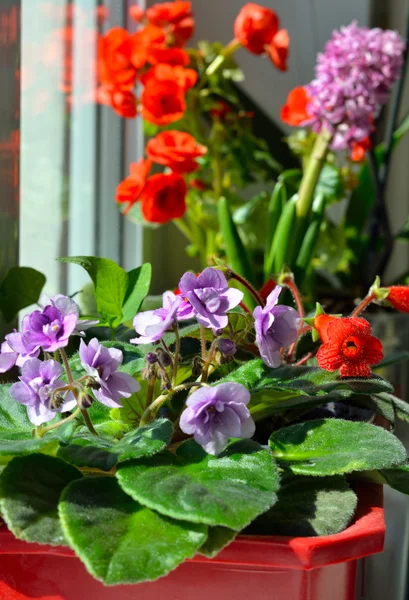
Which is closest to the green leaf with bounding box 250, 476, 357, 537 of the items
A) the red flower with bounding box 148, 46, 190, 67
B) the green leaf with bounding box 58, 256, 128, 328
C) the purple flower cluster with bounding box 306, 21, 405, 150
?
the green leaf with bounding box 58, 256, 128, 328

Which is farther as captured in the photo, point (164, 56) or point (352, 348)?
point (164, 56)

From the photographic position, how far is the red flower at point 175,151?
0.96 metres

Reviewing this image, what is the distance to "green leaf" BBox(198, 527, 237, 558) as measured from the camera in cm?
34

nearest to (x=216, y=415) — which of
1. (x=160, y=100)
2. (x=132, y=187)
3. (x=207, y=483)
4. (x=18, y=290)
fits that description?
(x=207, y=483)

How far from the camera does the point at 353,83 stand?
3.38ft

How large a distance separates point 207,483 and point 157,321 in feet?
0.39

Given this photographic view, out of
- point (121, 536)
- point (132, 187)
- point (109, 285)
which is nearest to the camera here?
point (121, 536)

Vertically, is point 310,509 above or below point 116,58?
below

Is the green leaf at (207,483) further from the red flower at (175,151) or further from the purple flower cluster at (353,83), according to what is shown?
the purple flower cluster at (353,83)

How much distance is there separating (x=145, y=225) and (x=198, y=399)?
902mm

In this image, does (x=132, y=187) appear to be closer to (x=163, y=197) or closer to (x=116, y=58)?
(x=163, y=197)

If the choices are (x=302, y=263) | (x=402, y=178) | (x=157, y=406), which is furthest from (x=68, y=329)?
(x=402, y=178)

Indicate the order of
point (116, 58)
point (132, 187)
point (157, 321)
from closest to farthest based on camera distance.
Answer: point (157, 321)
point (132, 187)
point (116, 58)

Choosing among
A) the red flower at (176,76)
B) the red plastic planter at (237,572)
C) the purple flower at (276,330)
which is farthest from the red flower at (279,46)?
the red plastic planter at (237,572)
